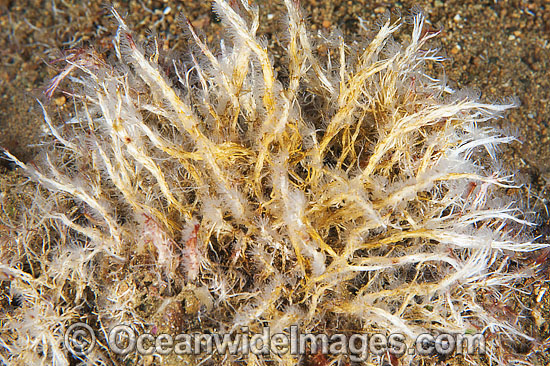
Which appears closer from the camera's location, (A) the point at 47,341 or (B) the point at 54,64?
(A) the point at 47,341

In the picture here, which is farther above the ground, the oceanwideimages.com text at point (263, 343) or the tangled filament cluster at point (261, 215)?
the tangled filament cluster at point (261, 215)

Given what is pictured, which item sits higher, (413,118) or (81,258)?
(413,118)

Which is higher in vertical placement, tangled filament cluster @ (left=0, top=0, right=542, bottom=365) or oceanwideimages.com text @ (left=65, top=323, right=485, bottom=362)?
tangled filament cluster @ (left=0, top=0, right=542, bottom=365)

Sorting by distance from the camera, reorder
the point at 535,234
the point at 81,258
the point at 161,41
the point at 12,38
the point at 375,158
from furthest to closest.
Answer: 1. the point at 12,38
2. the point at 161,41
3. the point at 535,234
4. the point at 81,258
5. the point at 375,158

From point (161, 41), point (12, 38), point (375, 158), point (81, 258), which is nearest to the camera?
point (375, 158)

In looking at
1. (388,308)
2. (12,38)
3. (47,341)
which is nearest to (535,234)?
(388,308)

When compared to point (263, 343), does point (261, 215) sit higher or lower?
higher

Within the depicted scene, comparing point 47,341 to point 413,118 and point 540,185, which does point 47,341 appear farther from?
point 540,185

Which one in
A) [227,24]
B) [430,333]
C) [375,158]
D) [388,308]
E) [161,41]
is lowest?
[430,333]
